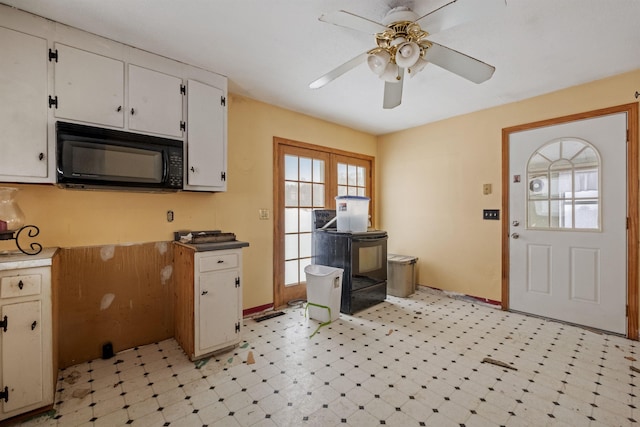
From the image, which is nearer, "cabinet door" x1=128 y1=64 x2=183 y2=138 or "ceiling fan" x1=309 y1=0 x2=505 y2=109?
"ceiling fan" x1=309 y1=0 x2=505 y2=109

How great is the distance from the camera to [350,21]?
59.9 inches

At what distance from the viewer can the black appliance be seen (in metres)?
3.26

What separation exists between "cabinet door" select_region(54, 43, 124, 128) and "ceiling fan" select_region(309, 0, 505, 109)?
156 centimetres

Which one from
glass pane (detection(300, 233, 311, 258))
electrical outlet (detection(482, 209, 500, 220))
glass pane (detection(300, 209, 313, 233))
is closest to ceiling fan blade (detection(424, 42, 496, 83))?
electrical outlet (detection(482, 209, 500, 220))

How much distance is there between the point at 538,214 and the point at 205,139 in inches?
137

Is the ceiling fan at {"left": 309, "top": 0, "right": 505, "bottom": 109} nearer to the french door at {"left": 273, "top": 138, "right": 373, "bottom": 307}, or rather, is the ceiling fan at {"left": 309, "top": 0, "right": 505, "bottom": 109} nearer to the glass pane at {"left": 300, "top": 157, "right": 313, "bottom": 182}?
the french door at {"left": 273, "top": 138, "right": 373, "bottom": 307}

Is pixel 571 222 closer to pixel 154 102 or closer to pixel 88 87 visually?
pixel 154 102

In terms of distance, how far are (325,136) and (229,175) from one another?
151 centimetres

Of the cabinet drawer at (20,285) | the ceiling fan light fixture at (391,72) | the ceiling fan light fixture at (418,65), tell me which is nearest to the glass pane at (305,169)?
the ceiling fan light fixture at (391,72)

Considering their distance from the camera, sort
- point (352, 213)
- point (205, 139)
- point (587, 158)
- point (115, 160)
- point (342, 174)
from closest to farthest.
Result: point (115, 160) → point (205, 139) → point (587, 158) → point (352, 213) → point (342, 174)

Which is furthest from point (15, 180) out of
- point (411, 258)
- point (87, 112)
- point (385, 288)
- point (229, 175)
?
point (411, 258)

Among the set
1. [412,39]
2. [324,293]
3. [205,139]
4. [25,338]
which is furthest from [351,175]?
[25,338]

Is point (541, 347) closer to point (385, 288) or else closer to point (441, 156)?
point (385, 288)

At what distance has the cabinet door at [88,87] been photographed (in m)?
1.93
